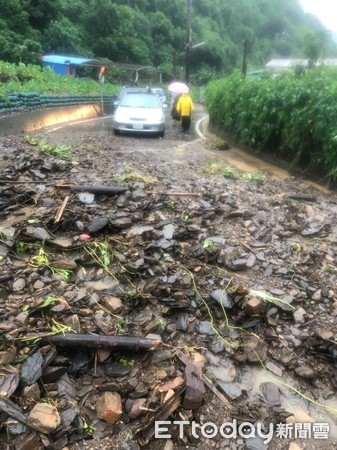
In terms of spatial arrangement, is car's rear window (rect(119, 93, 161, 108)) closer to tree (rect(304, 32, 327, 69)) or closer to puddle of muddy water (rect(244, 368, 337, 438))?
puddle of muddy water (rect(244, 368, 337, 438))

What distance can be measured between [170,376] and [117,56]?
146 ft

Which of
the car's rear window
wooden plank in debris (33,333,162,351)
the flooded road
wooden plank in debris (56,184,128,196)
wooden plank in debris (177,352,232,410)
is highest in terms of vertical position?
the car's rear window

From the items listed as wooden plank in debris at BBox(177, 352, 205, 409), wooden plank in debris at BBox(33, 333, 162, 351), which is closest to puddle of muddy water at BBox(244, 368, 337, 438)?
wooden plank in debris at BBox(177, 352, 205, 409)

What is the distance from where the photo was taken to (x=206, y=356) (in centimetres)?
331

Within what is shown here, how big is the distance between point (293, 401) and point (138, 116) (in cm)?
1152

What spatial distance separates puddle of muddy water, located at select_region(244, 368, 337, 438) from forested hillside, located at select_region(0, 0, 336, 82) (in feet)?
95.0

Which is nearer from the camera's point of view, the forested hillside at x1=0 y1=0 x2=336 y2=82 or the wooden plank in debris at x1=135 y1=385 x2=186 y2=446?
the wooden plank in debris at x1=135 y1=385 x2=186 y2=446

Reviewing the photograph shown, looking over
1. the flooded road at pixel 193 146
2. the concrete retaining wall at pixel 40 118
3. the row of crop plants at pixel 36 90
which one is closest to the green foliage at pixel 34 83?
the row of crop plants at pixel 36 90

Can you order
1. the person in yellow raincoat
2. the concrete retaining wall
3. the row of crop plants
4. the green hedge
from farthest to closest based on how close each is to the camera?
the person in yellow raincoat → the row of crop plants → the concrete retaining wall → the green hedge

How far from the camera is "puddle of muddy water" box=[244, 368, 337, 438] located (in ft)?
9.70

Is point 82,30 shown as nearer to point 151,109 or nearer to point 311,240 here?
point 151,109

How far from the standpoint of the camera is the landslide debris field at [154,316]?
263cm

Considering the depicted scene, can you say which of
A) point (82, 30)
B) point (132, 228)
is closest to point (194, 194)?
point (132, 228)

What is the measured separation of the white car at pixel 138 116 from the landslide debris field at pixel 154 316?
7096mm
